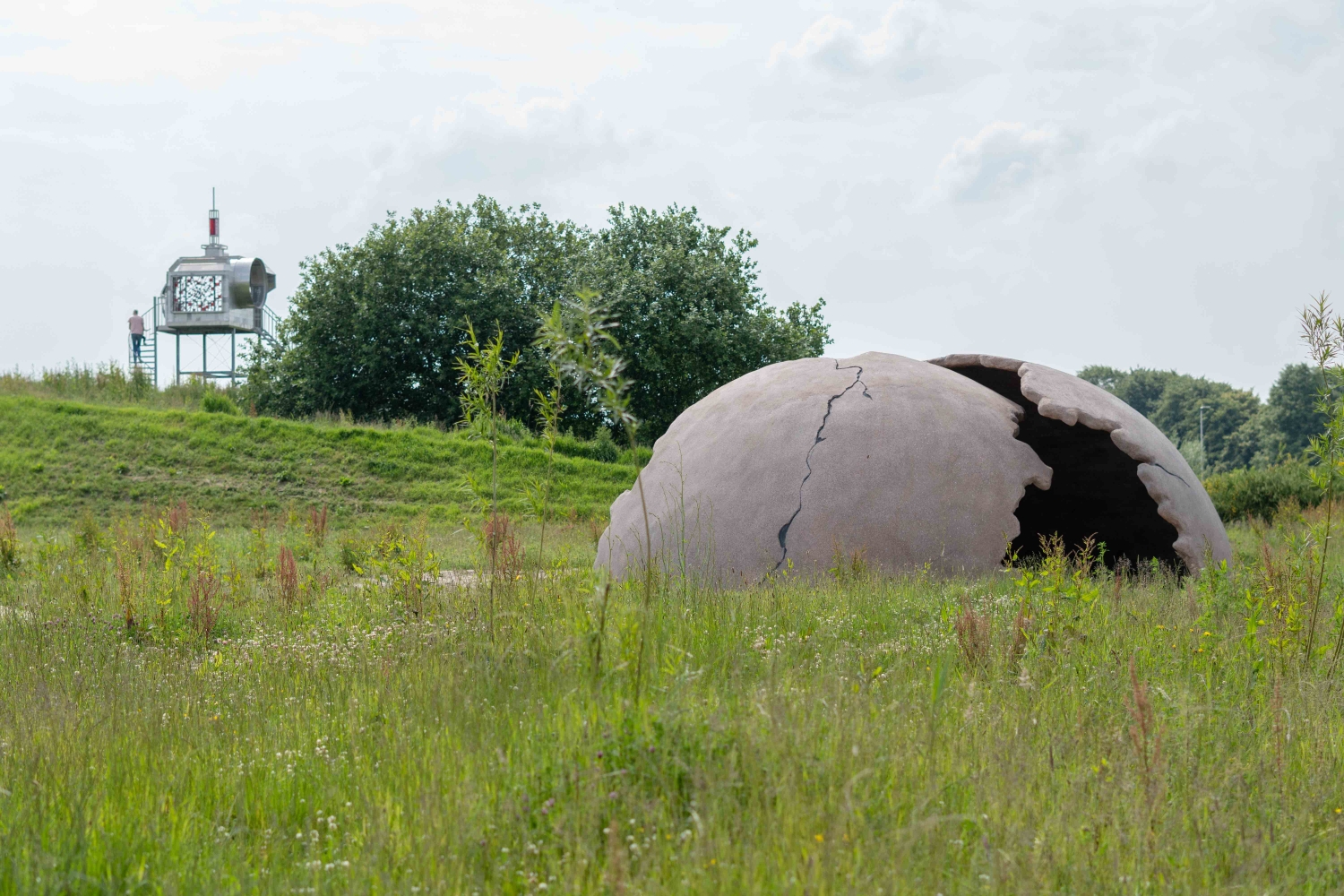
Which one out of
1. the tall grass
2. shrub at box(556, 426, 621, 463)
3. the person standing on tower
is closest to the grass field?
the tall grass

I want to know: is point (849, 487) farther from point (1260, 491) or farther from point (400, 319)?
point (400, 319)

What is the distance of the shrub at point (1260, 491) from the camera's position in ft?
63.7

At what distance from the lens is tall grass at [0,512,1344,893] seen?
2.93 meters

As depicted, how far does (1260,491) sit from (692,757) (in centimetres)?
2034


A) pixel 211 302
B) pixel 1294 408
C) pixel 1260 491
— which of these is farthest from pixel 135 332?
pixel 1294 408

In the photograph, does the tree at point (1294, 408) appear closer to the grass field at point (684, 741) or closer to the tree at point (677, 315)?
the tree at point (677, 315)

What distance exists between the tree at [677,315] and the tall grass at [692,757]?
2067 centimetres

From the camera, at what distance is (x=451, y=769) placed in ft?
11.4

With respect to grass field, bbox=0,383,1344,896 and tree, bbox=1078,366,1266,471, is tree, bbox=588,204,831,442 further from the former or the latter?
tree, bbox=1078,366,1266,471

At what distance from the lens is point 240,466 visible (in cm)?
2198

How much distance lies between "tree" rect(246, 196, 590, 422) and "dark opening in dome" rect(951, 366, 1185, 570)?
71.8 ft

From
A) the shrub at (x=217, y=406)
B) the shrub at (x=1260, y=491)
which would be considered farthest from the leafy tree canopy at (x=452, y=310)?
the shrub at (x=1260, y=491)

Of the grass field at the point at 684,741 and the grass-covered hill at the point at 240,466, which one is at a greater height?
the grass-covered hill at the point at 240,466

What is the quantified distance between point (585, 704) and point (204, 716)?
2256mm
